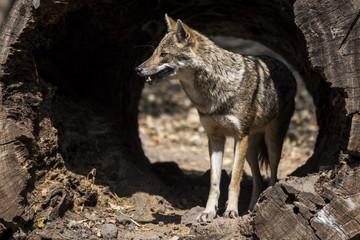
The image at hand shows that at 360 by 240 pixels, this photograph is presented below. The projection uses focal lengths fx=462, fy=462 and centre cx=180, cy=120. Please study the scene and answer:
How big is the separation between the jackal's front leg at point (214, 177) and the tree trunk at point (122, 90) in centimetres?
101

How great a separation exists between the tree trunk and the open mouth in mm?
1064

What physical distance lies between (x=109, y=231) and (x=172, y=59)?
204cm

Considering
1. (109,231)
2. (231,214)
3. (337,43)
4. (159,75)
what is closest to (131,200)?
(109,231)

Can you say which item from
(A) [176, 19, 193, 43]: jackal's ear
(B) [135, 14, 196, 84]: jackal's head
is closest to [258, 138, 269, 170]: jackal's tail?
(B) [135, 14, 196, 84]: jackal's head

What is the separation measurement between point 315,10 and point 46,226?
3.29 metres

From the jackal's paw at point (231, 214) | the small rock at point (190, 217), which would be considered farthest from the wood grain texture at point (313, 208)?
the small rock at point (190, 217)

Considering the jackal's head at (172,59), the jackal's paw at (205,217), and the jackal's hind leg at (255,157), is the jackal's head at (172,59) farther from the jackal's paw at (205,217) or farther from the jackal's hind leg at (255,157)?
the jackal's hind leg at (255,157)

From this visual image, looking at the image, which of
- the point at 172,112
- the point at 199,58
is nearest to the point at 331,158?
the point at 199,58

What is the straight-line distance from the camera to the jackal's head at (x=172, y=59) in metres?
5.30

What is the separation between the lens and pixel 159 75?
5379mm

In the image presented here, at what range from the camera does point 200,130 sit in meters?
11.9

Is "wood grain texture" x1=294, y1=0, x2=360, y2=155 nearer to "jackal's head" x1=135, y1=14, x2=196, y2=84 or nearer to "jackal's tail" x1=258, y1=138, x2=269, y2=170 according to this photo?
"jackal's head" x1=135, y1=14, x2=196, y2=84

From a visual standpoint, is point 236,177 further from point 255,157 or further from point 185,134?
point 185,134

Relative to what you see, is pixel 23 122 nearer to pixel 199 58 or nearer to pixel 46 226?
pixel 46 226
